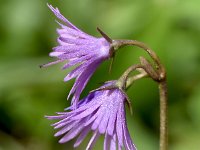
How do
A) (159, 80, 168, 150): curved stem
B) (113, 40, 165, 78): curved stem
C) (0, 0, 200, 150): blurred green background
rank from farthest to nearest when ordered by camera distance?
(0, 0, 200, 150): blurred green background → (159, 80, 168, 150): curved stem → (113, 40, 165, 78): curved stem

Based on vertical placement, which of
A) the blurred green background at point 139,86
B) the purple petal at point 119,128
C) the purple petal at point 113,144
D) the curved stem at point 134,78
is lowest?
the purple petal at point 113,144

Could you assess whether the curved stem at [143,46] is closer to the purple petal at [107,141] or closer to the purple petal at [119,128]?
the purple petal at [119,128]

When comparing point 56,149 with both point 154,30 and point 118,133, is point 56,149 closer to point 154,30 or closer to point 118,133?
point 154,30

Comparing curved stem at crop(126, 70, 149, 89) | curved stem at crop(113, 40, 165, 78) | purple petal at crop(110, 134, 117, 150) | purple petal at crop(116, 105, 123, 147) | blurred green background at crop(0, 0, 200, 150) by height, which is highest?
blurred green background at crop(0, 0, 200, 150)

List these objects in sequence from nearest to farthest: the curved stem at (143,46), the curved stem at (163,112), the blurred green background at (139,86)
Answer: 1. the curved stem at (143,46)
2. the curved stem at (163,112)
3. the blurred green background at (139,86)

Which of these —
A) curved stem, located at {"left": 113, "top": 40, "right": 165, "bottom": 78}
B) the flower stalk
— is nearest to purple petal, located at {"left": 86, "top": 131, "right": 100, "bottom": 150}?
the flower stalk

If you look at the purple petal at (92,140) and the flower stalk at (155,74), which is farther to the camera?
the purple petal at (92,140)

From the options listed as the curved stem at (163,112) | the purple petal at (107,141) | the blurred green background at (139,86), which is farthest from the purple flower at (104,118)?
the blurred green background at (139,86)

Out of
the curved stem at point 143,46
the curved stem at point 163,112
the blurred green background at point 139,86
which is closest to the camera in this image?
the curved stem at point 143,46

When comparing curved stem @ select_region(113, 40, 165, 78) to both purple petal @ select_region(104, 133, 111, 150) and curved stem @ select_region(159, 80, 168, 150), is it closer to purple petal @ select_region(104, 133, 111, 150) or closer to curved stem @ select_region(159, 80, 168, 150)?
curved stem @ select_region(159, 80, 168, 150)
